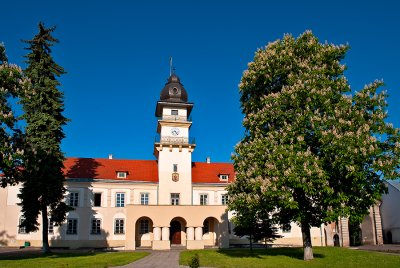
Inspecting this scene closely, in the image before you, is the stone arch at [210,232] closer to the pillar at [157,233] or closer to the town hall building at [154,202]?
the town hall building at [154,202]

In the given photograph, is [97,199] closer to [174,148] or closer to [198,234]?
[174,148]

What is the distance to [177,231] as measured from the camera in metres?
39.9

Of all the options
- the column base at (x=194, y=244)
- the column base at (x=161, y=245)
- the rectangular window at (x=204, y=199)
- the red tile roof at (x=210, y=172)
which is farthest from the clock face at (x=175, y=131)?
the column base at (x=194, y=244)

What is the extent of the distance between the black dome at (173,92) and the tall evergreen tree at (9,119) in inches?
873

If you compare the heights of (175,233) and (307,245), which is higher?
(307,245)

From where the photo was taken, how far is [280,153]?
1811 centimetres

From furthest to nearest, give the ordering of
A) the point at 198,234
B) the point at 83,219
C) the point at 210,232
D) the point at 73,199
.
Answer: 1. the point at 210,232
2. the point at 73,199
3. the point at 83,219
4. the point at 198,234

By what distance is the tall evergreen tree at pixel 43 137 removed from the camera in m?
25.6

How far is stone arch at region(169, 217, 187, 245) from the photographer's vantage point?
39562 mm

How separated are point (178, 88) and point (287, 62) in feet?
76.1

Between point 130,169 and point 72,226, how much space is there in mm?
8415

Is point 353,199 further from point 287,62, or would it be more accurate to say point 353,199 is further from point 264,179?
point 287,62

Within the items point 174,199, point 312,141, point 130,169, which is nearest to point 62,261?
point 312,141

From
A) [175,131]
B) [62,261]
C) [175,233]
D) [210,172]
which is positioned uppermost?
[175,131]
